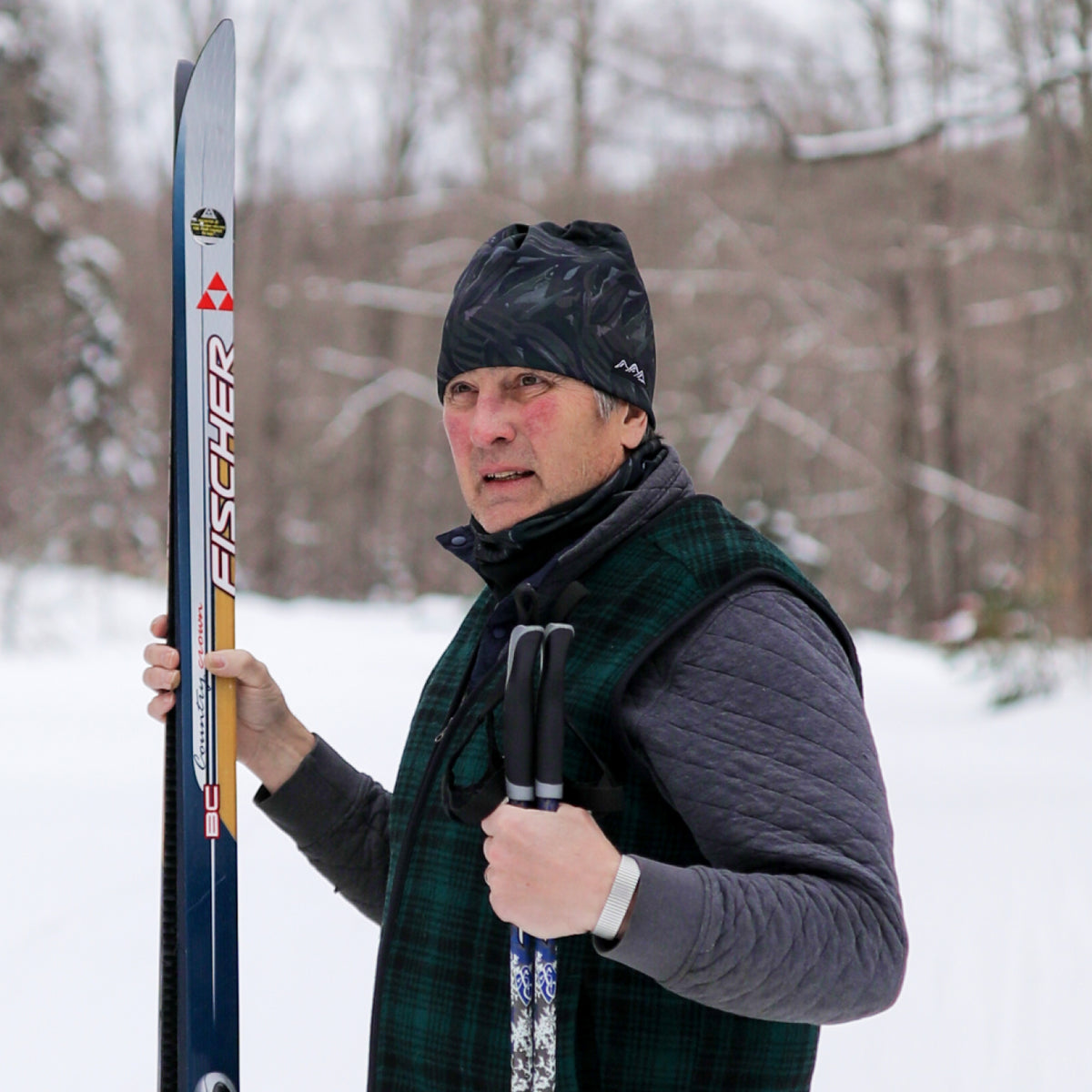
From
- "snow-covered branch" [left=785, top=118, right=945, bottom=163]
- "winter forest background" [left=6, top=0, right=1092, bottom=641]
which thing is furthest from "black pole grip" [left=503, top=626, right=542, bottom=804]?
"winter forest background" [left=6, top=0, right=1092, bottom=641]

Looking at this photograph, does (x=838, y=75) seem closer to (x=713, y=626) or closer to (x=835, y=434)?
(x=835, y=434)

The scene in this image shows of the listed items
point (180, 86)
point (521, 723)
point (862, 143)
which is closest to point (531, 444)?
point (521, 723)

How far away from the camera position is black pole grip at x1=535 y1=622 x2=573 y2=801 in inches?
48.1

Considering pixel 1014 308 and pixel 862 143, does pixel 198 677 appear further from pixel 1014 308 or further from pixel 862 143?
pixel 1014 308

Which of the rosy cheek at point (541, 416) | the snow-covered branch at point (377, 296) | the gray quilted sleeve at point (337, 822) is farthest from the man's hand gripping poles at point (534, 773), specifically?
the snow-covered branch at point (377, 296)

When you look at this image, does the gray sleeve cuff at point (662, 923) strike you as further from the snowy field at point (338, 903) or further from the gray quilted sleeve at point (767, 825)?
the snowy field at point (338, 903)

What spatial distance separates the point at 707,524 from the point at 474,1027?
0.58m

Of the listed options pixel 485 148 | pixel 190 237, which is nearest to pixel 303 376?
pixel 485 148

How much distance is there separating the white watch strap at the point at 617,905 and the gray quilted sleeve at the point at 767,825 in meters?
0.01

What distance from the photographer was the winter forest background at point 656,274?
60.4 feet

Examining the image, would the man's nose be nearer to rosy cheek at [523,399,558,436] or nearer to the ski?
rosy cheek at [523,399,558,436]

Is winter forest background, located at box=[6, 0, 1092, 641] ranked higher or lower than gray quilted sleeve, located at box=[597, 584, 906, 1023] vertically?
higher

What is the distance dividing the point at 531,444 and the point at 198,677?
718 millimetres

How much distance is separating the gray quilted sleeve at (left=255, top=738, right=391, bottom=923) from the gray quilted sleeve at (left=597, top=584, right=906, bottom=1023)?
710 millimetres
